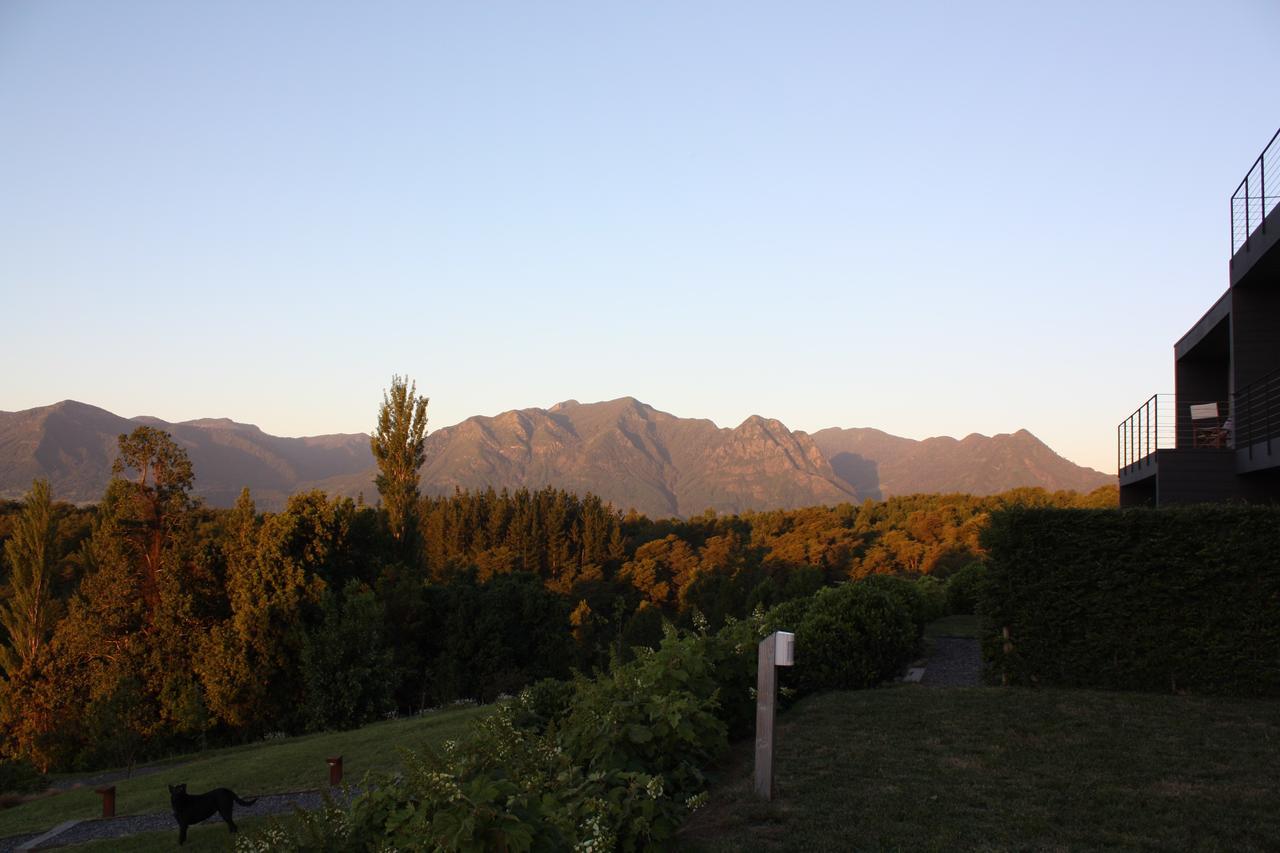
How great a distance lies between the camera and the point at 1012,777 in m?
7.23

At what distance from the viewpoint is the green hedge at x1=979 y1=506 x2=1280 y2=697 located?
33.8 feet

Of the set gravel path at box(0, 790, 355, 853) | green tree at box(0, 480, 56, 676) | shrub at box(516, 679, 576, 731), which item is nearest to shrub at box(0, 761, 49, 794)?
gravel path at box(0, 790, 355, 853)

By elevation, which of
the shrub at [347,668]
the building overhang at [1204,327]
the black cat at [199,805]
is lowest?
the shrub at [347,668]

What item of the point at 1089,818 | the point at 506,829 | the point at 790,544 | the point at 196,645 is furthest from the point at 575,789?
the point at 790,544

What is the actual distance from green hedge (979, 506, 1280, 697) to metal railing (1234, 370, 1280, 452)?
3.32m

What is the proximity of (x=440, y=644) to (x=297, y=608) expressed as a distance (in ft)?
41.3

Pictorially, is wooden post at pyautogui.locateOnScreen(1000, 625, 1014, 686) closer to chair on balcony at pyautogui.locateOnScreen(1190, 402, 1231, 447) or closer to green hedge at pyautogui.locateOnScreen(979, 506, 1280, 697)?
green hedge at pyautogui.locateOnScreen(979, 506, 1280, 697)

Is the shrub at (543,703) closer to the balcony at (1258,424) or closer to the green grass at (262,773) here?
the green grass at (262,773)

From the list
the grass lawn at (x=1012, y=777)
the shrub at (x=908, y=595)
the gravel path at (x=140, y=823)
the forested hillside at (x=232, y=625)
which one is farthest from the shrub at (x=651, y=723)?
the forested hillside at (x=232, y=625)

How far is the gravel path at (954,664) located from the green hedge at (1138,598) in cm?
120

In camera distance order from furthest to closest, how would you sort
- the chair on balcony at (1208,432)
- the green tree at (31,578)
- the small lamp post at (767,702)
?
the green tree at (31,578), the chair on balcony at (1208,432), the small lamp post at (767,702)

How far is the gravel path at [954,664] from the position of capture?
12.6 meters

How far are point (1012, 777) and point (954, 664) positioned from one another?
24.4 ft

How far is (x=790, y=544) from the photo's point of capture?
7581 cm
